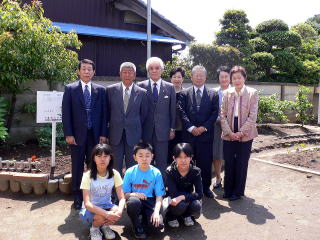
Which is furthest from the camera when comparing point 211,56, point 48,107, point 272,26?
point 272,26

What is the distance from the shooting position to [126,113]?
4.21 metres

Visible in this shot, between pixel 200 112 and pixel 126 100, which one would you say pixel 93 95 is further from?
pixel 200 112

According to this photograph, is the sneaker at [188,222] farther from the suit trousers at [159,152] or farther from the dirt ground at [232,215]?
the suit trousers at [159,152]

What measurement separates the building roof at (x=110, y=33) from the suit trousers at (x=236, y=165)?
755cm

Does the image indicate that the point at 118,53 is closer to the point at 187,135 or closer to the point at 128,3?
the point at 128,3

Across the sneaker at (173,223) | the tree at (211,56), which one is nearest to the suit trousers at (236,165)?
the sneaker at (173,223)

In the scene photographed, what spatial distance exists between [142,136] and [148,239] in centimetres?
147

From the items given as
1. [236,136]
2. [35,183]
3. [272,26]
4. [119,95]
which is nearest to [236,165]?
[236,136]

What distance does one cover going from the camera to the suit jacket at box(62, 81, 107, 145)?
414cm

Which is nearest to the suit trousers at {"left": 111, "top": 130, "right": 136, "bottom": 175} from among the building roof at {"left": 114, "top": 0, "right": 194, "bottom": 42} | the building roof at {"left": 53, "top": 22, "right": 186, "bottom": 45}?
the building roof at {"left": 53, "top": 22, "right": 186, "bottom": 45}

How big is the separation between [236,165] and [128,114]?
1736 mm

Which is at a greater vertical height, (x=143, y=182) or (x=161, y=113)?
(x=161, y=113)

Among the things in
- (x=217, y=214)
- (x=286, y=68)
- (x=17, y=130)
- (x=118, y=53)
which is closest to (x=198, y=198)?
(x=217, y=214)

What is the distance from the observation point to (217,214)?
412 cm
